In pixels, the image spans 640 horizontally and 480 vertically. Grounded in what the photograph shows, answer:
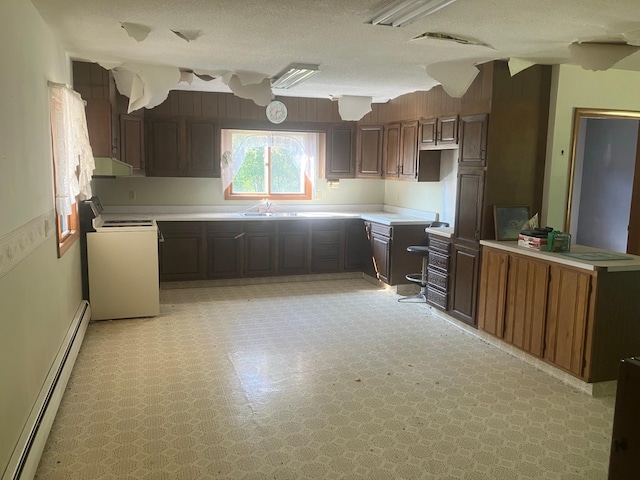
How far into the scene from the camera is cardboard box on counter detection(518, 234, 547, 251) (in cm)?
381

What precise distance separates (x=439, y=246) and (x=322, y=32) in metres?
2.48

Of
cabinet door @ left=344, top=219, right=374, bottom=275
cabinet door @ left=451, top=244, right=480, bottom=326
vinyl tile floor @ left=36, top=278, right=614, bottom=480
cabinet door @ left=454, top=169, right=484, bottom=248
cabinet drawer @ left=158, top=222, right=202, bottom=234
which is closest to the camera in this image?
vinyl tile floor @ left=36, top=278, right=614, bottom=480

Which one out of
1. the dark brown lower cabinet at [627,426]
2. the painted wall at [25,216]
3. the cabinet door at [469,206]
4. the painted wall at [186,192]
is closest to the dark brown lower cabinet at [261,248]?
the painted wall at [186,192]

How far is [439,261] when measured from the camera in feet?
16.4

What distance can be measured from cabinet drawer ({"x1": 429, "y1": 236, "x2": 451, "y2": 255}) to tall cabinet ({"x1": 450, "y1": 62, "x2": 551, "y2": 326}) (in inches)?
14.5

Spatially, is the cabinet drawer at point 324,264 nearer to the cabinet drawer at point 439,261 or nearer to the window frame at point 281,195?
the window frame at point 281,195

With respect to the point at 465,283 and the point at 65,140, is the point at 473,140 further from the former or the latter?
the point at 65,140

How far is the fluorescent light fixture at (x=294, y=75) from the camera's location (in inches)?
172

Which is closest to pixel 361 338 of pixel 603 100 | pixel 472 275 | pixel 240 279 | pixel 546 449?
pixel 472 275

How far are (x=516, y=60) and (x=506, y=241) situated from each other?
141cm

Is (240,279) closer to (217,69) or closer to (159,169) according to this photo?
(159,169)

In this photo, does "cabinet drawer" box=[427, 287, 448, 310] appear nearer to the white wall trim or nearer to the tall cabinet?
the tall cabinet

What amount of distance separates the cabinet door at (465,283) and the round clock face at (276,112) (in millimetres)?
2840

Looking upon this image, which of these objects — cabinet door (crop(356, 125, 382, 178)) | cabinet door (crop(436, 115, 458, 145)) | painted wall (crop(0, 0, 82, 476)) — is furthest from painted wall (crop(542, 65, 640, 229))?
painted wall (crop(0, 0, 82, 476))
